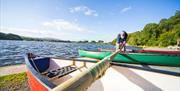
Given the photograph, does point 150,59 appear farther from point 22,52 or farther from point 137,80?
point 22,52

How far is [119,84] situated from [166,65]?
493 cm

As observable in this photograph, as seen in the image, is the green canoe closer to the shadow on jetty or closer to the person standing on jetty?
the person standing on jetty

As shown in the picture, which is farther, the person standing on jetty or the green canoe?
the person standing on jetty

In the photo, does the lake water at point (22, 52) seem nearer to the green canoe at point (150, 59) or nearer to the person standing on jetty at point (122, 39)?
the person standing on jetty at point (122, 39)

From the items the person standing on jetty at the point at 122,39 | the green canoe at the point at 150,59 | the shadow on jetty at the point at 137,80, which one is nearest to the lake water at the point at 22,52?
the person standing on jetty at the point at 122,39

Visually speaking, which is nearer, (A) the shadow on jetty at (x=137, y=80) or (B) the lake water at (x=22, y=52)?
(A) the shadow on jetty at (x=137, y=80)

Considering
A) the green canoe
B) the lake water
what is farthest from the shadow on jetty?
the lake water

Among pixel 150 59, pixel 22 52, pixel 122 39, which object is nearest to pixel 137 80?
pixel 150 59

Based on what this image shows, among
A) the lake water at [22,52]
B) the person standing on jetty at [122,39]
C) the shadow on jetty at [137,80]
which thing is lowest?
the lake water at [22,52]

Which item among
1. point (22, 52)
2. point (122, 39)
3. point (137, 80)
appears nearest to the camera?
point (137, 80)

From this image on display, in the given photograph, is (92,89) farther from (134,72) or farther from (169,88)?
(169,88)

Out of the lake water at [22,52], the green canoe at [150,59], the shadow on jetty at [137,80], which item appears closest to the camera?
the shadow on jetty at [137,80]

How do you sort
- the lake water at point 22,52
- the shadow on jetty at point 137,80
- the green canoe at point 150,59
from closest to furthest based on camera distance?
the shadow on jetty at point 137,80 < the green canoe at point 150,59 < the lake water at point 22,52

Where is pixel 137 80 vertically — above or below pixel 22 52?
above
